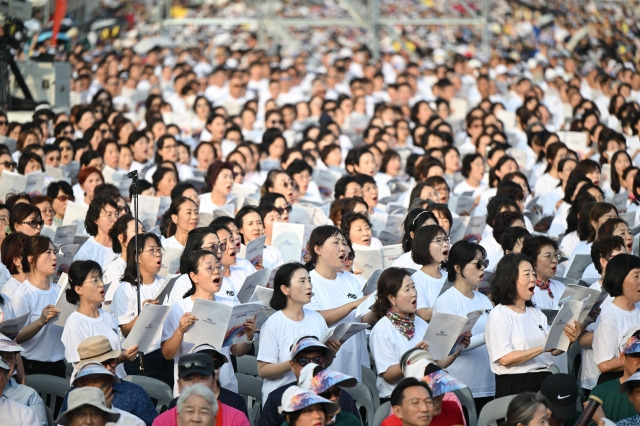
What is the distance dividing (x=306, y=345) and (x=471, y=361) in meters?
1.69

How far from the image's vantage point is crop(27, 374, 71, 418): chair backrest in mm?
7992

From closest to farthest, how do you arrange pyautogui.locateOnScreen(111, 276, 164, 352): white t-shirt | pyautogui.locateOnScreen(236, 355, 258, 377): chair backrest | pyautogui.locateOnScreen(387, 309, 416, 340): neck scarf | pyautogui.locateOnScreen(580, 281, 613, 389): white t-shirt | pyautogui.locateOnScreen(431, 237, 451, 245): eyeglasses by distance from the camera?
pyautogui.locateOnScreen(387, 309, 416, 340): neck scarf < pyautogui.locateOnScreen(580, 281, 613, 389): white t-shirt < pyautogui.locateOnScreen(236, 355, 258, 377): chair backrest < pyautogui.locateOnScreen(111, 276, 164, 352): white t-shirt < pyautogui.locateOnScreen(431, 237, 451, 245): eyeglasses

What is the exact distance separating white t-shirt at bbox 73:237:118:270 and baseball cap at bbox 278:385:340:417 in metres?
3.92

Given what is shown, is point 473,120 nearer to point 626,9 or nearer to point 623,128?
Answer: point 623,128

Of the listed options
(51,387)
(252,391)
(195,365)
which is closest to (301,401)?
(195,365)

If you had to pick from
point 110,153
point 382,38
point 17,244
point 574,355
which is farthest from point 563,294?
A: point 382,38

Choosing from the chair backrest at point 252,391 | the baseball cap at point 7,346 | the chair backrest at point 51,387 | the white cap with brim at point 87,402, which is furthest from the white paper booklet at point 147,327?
the white cap with brim at point 87,402

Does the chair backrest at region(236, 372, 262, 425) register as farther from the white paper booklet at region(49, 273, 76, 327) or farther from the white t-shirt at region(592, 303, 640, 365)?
the white t-shirt at region(592, 303, 640, 365)

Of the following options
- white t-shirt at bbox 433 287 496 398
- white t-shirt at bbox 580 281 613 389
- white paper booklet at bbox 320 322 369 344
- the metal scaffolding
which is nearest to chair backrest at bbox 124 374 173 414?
white paper booklet at bbox 320 322 369 344

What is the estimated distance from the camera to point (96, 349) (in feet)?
24.0

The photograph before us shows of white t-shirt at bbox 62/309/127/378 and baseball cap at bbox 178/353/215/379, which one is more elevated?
baseball cap at bbox 178/353/215/379

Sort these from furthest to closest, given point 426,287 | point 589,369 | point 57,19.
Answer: point 57,19
point 426,287
point 589,369

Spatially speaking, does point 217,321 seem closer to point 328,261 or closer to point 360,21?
point 328,261

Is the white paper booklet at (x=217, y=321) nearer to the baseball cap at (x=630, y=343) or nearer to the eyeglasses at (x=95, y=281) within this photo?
the eyeglasses at (x=95, y=281)
